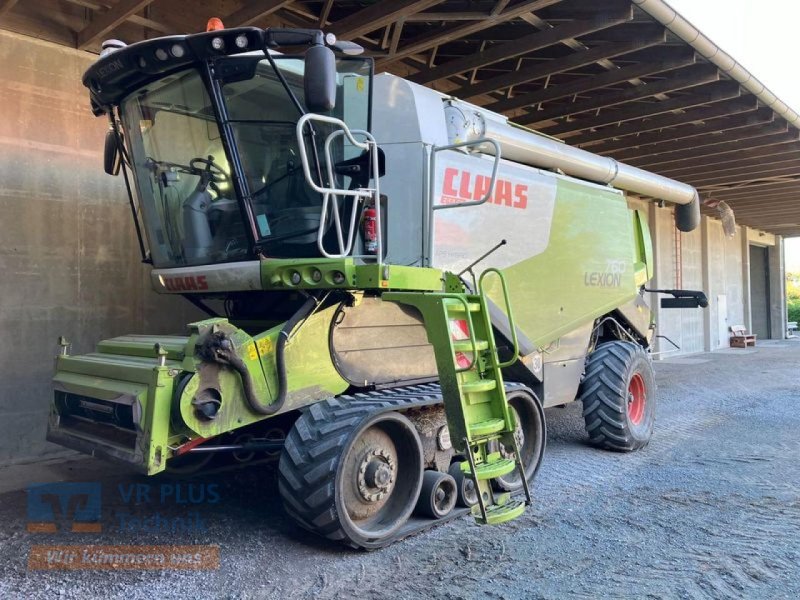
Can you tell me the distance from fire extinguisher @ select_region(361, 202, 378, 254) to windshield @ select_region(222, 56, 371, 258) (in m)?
0.15

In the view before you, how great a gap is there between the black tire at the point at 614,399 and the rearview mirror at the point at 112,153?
14.3 feet

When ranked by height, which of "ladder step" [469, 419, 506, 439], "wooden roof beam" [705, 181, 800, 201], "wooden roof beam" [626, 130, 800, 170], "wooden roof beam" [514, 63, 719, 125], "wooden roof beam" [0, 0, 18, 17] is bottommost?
"ladder step" [469, 419, 506, 439]

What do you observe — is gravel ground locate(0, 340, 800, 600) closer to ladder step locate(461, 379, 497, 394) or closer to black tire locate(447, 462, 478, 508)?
black tire locate(447, 462, 478, 508)

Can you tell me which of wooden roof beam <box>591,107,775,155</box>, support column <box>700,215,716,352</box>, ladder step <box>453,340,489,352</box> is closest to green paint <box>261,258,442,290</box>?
ladder step <box>453,340,489,352</box>

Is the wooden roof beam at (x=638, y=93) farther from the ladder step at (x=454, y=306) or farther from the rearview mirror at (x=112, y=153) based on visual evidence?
the rearview mirror at (x=112, y=153)

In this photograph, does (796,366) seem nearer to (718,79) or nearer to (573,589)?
(718,79)

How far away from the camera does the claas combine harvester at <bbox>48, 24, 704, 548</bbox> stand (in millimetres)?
3525

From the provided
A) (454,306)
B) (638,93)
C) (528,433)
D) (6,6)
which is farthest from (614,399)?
(6,6)

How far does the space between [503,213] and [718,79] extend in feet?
14.1

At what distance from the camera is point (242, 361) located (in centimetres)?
349

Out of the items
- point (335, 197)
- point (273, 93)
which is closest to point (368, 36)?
point (273, 93)

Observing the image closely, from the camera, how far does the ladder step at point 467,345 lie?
3.88 m

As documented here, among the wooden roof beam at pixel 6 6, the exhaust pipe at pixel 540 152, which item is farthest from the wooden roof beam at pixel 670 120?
the wooden roof beam at pixel 6 6

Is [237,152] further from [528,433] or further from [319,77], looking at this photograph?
[528,433]
